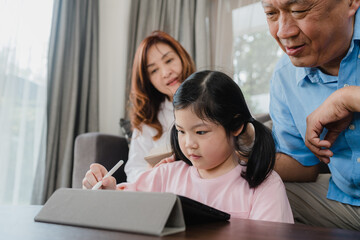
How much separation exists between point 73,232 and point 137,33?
9.97ft

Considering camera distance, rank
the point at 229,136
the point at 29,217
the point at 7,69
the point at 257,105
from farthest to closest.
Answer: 1. the point at 257,105
2. the point at 7,69
3. the point at 229,136
4. the point at 29,217

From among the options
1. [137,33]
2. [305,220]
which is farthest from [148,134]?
[137,33]

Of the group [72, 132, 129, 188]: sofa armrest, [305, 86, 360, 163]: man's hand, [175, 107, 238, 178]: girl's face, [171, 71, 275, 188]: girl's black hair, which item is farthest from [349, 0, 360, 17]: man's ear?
[72, 132, 129, 188]: sofa armrest

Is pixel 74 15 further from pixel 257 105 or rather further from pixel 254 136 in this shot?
pixel 254 136

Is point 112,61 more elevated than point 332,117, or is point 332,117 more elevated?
point 112,61

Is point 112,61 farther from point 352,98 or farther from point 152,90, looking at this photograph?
point 352,98

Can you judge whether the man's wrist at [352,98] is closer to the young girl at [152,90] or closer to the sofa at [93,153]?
the young girl at [152,90]

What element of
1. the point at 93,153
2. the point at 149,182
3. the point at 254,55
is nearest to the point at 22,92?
the point at 93,153

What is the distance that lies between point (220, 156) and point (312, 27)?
437 mm

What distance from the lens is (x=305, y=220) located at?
1361mm

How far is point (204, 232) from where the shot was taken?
0.53 m

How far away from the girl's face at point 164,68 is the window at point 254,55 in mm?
893

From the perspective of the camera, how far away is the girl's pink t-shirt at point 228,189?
92 cm

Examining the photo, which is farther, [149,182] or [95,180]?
[149,182]
